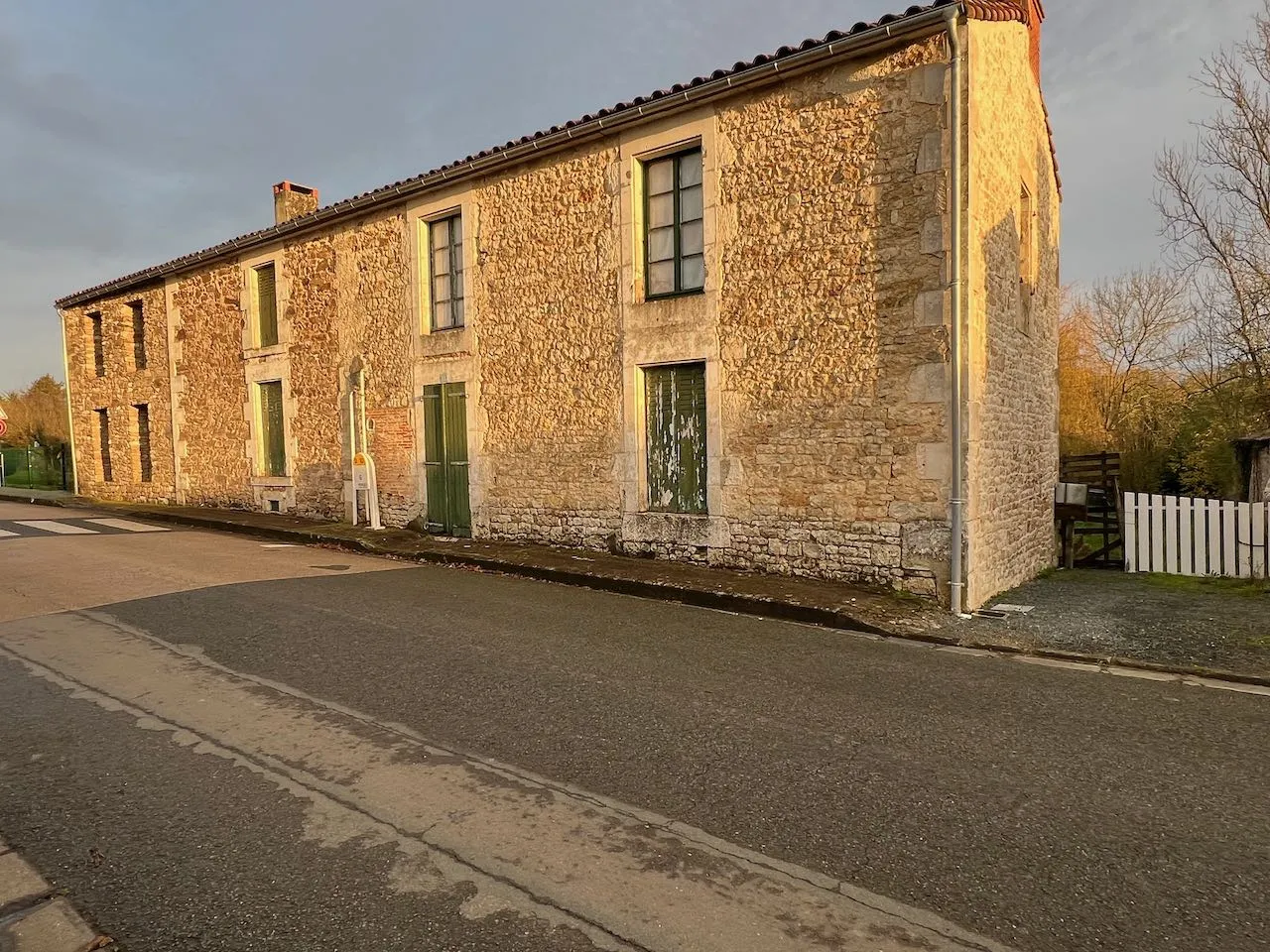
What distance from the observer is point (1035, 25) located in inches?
390

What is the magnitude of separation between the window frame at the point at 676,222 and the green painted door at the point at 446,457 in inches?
141

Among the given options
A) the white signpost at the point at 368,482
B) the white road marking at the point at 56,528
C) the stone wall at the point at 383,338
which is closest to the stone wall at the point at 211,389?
the white road marking at the point at 56,528

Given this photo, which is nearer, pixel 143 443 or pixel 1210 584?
pixel 1210 584

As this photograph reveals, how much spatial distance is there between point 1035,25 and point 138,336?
63.8 feet

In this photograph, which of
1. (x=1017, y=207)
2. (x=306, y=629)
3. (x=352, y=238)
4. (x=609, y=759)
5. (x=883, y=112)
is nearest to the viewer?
(x=609, y=759)

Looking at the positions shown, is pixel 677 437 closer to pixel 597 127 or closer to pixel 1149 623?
pixel 597 127

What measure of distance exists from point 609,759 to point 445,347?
8974 millimetres

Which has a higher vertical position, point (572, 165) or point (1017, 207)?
point (572, 165)

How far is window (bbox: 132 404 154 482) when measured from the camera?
18.2 meters

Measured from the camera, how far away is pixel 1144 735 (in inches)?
155

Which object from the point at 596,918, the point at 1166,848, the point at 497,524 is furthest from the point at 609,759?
the point at 497,524

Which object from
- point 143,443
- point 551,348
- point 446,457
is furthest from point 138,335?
point 551,348

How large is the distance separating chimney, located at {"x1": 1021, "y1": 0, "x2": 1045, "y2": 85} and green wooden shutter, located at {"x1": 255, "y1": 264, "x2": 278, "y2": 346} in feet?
43.4

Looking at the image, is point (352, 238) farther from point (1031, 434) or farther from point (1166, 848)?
point (1166, 848)
